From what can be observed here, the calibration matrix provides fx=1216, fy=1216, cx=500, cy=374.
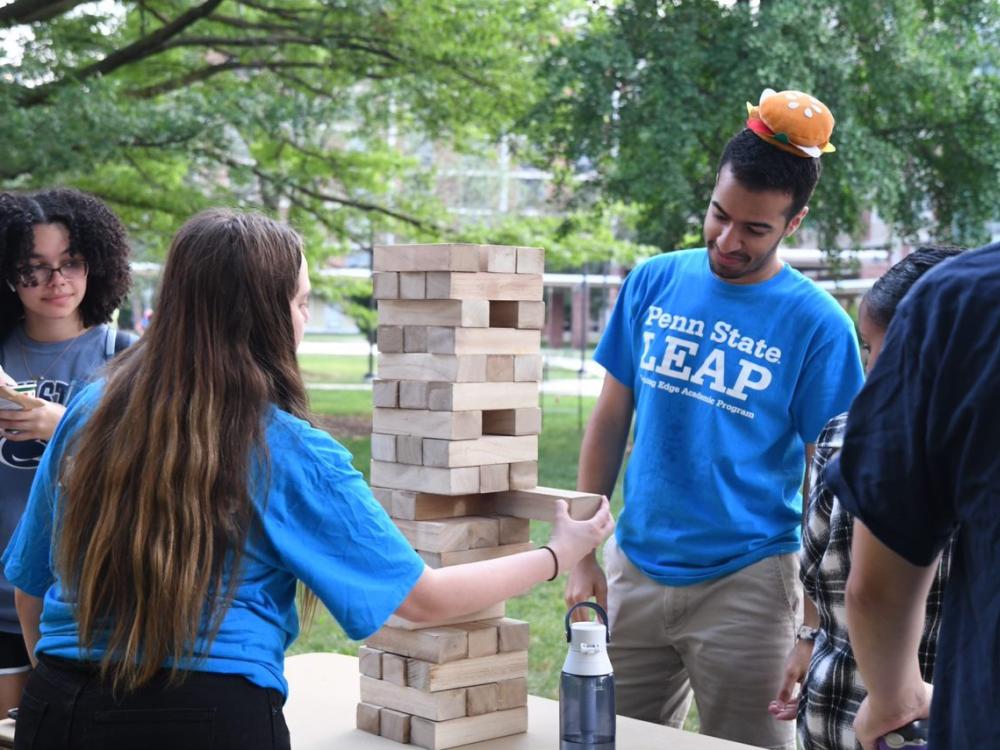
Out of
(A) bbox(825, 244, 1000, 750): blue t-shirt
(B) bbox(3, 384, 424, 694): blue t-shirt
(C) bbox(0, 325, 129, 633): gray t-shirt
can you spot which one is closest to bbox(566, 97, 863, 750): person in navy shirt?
(B) bbox(3, 384, 424, 694): blue t-shirt

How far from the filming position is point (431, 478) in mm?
2443

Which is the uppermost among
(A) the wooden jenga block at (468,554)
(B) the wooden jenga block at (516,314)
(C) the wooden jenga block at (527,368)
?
(B) the wooden jenga block at (516,314)

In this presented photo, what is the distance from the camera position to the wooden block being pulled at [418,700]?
2414 millimetres

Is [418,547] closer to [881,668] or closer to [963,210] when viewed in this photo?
[881,668]

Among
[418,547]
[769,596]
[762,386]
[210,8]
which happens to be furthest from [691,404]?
[210,8]

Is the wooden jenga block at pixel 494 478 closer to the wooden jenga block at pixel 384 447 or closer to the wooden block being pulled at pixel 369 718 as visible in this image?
the wooden jenga block at pixel 384 447

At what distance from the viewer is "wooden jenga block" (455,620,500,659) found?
8.05 ft

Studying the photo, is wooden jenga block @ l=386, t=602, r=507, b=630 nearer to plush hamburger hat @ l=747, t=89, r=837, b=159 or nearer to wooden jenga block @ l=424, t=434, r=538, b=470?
wooden jenga block @ l=424, t=434, r=538, b=470

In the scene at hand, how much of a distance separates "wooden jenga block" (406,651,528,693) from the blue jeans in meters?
0.66

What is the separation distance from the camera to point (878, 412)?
1.28m

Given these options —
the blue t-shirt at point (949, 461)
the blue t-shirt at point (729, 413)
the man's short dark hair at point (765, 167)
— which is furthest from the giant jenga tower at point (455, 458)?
the blue t-shirt at point (949, 461)

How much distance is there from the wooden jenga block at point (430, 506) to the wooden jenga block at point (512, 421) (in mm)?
154

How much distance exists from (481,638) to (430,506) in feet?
0.94

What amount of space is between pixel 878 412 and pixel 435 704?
1393 millimetres
